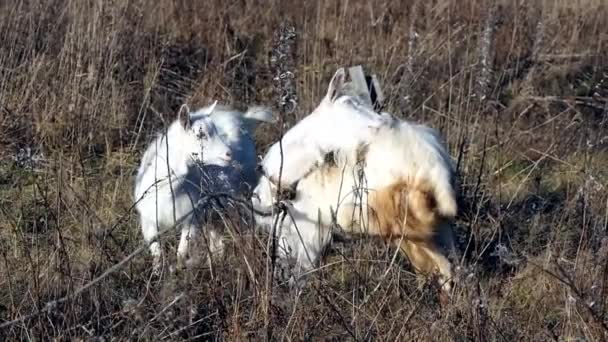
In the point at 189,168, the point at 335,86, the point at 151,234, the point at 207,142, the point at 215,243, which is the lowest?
the point at 151,234

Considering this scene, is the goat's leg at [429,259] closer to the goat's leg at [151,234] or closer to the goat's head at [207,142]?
the goat's leg at [151,234]

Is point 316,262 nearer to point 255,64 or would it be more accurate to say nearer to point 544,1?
point 255,64

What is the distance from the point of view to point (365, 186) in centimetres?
391

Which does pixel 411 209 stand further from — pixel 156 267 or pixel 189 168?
pixel 189 168

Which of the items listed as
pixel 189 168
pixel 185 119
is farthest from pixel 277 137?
pixel 189 168

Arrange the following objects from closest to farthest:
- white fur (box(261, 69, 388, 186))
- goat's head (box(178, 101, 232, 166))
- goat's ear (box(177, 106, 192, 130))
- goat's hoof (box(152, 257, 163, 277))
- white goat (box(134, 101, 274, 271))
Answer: goat's hoof (box(152, 257, 163, 277)) → white fur (box(261, 69, 388, 186)) → white goat (box(134, 101, 274, 271)) → goat's head (box(178, 101, 232, 166)) → goat's ear (box(177, 106, 192, 130))

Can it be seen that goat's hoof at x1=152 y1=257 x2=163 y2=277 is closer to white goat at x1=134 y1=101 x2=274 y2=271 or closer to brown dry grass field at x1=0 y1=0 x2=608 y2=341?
brown dry grass field at x1=0 y1=0 x2=608 y2=341

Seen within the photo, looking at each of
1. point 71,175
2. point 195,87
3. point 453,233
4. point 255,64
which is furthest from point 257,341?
point 255,64

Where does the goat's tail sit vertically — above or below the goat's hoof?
above

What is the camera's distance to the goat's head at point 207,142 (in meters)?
4.90

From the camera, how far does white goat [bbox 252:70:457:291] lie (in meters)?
3.80

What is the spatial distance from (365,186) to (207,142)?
1.27 m

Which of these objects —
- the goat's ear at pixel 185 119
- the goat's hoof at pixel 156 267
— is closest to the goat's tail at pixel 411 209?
the goat's hoof at pixel 156 267

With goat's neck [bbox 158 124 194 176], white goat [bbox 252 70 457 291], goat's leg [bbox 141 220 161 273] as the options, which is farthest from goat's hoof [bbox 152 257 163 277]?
goat's neck [bbox 158 124 194 176]
